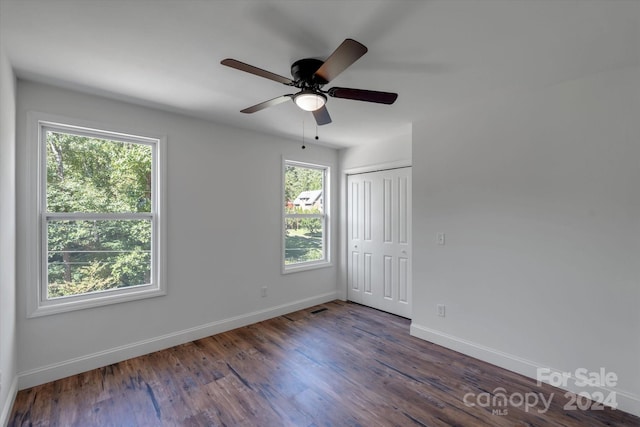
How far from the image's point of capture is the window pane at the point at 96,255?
2445mm

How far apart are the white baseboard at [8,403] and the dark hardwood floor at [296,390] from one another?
4 centimetres

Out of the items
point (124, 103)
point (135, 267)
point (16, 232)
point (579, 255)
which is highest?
point (124, 103)

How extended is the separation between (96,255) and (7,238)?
0.72 m

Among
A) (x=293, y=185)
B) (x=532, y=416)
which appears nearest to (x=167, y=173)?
(x=293, y=185)

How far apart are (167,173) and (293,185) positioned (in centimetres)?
170

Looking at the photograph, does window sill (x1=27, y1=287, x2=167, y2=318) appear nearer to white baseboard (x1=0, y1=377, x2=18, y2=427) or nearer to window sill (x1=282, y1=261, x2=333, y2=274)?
white baseboard (x1=0, y1=377, x2=18, y2=427)

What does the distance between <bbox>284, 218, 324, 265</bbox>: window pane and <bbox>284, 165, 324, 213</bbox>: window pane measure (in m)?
0.18

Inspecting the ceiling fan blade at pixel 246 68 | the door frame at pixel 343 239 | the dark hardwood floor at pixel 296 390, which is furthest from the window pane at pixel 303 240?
the ceiling fan blade at pixel 246 68

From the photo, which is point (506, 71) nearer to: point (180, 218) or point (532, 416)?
point (532, 416)

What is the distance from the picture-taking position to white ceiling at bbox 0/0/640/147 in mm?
1492

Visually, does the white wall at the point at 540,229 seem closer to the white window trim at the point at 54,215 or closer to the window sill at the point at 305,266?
the window sill at the point at 305,266

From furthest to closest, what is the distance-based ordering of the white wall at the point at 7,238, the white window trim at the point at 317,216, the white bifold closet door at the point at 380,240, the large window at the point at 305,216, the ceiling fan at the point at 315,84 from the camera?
the large window at the point at 305,216 → the white window trim at the point at 317,216 → the white bifold closet door at the point at 380,240 → the white wall at the point at 7,238 → the ceiling fan at the point at 315,84

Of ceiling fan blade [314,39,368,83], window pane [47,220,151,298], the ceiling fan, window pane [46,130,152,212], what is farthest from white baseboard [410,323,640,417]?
window pane [46,130,152,212]

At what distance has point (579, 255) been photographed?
221cm
